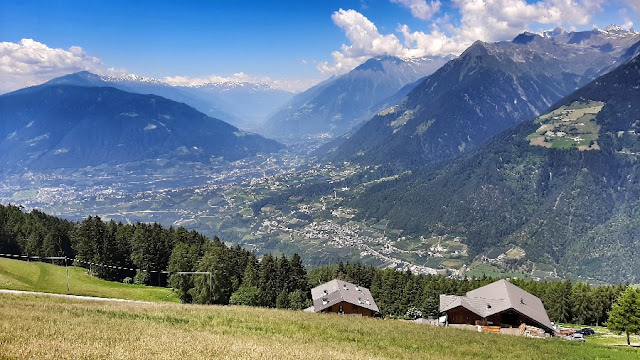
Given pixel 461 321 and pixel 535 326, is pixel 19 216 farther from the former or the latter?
pixel 535 326

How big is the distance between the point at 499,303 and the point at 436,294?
45477 mm

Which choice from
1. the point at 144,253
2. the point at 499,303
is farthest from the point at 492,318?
the point at 144,253

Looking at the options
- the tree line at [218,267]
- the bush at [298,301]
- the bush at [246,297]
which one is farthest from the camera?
the tree line at [218,267]

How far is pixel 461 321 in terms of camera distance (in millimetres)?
67812

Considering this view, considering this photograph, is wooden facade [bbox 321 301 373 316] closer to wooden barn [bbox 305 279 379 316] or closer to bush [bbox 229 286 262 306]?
wooden barn [bbox 305 279 379 316]

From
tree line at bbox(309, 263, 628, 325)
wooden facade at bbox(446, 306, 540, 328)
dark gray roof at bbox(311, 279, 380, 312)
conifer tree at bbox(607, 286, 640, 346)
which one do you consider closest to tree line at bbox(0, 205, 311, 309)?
dark gray roof at bbox(311, 279, 380, 312)

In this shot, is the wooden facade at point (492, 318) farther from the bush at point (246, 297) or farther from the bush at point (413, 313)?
the bush at point (413, 313)

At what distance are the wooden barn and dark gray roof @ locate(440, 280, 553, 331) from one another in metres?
14.5

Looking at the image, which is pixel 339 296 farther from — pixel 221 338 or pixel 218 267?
pixel 221 338

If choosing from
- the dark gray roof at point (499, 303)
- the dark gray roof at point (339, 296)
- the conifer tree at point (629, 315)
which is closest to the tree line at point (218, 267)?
the dark gray roof at point (339, 296)

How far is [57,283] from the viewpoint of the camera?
75875 millimetres

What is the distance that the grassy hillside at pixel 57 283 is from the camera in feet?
220

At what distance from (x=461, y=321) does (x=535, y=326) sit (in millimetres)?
10888

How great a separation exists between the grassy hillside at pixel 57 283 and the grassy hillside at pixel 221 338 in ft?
127
